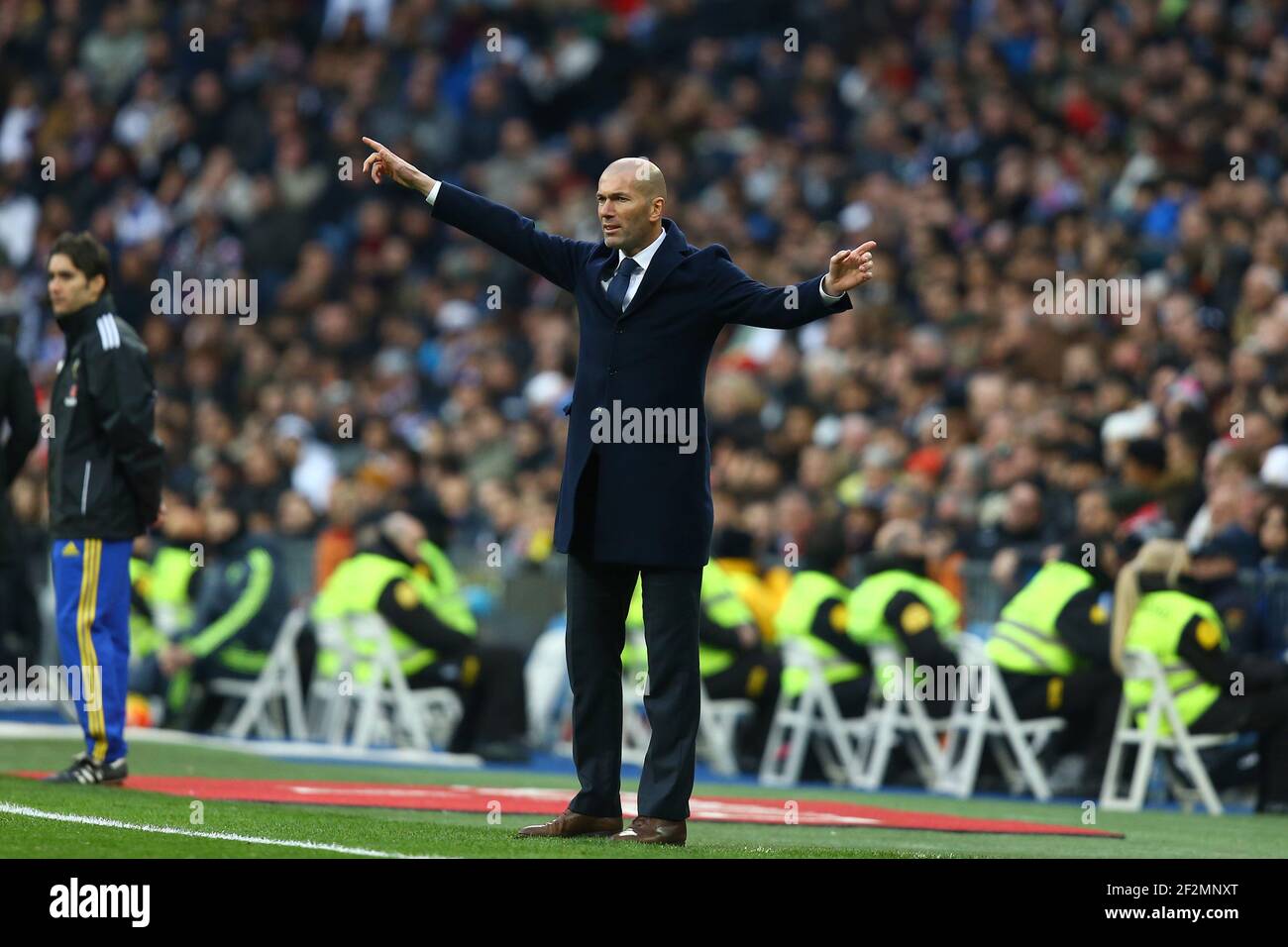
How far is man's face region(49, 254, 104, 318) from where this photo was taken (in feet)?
35.4

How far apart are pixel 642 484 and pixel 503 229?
1129 millimetres

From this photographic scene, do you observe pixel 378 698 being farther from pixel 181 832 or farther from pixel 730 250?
pixel 181 832

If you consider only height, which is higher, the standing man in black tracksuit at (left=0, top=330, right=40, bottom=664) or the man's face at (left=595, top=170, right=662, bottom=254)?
the man's face at (left=595, top=170, right=662, bottom=254)

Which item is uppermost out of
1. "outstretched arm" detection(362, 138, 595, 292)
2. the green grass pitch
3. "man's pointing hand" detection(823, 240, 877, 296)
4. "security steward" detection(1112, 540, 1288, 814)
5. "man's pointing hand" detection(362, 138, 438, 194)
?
"man's pointing hand" detection(362, 138, 438, 194)

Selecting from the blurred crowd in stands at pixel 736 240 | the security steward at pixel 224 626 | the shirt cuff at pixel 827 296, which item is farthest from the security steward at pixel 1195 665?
the security steward at pixel 224 626

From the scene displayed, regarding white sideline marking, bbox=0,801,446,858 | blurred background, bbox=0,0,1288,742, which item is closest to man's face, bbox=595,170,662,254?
white sideline marking, bbox=0,801,446,858

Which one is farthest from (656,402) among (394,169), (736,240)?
(736,240)

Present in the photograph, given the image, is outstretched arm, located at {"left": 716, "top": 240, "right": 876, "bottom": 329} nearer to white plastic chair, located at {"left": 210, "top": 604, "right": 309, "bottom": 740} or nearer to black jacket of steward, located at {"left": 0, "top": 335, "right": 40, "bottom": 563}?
black jacket of steward, located at {"left": 0, "top": 335, "right": 40, "bottom": 563}

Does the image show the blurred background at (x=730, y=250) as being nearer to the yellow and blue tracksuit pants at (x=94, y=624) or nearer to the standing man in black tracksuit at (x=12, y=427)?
the standing man in black tracksuit at (x=12, y=427)

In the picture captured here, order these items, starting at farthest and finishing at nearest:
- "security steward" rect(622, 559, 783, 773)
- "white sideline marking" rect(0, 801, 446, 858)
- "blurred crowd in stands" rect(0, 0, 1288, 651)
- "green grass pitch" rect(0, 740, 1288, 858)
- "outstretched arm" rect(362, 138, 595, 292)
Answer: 1. "blurred crowd in stands" rect(0, 0, 1288, 651)
2. "security steward" rect(622, 559, 783, 773)
3. "outstretched arm" rect(362, 138, 595, 292)
4. "green grass pitch" rect(0, 740, 1288, 858)
5. "white sideline marking" rect(0, 801, 446, 858)

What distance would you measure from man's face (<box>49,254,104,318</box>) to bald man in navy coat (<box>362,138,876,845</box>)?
2.68 metres

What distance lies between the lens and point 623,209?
8.49 m

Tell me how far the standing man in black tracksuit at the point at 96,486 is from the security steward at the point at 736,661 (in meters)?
5.13
